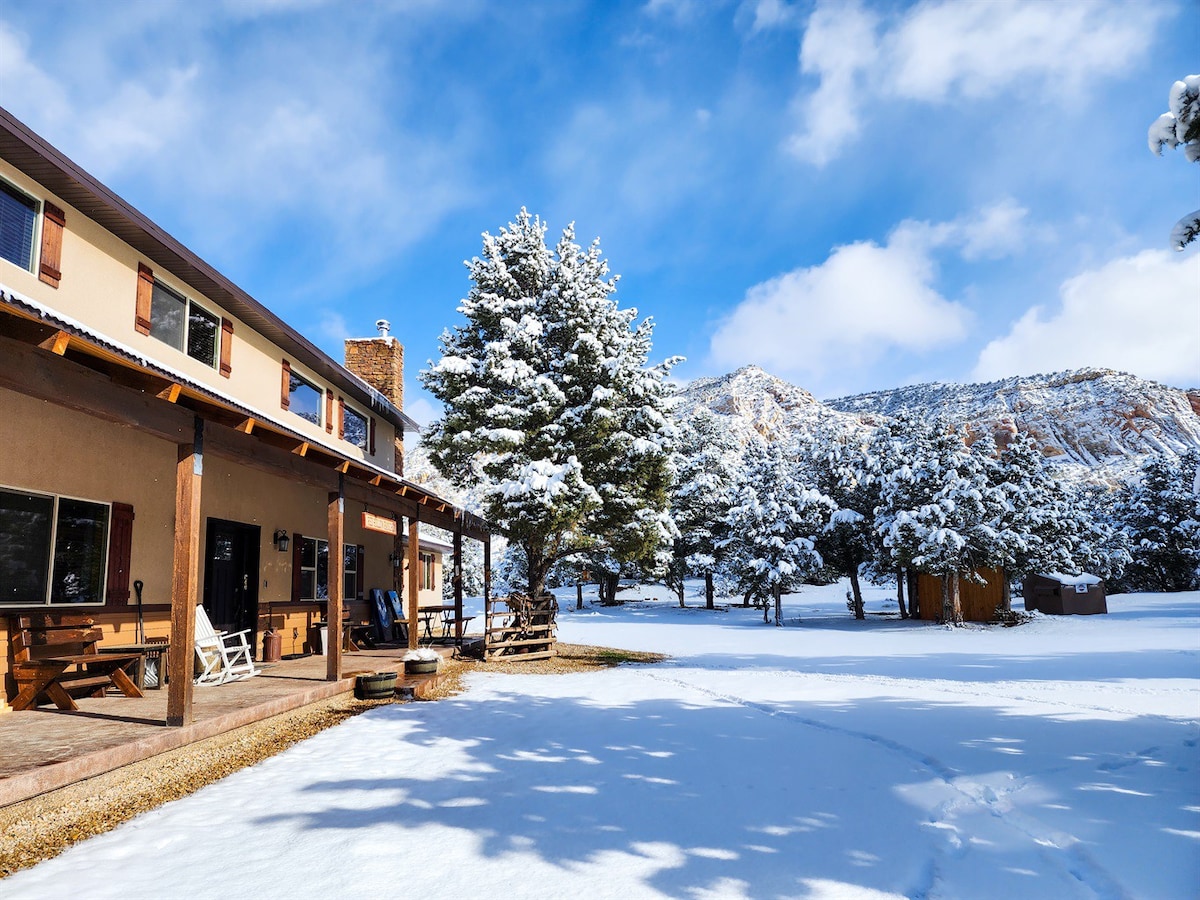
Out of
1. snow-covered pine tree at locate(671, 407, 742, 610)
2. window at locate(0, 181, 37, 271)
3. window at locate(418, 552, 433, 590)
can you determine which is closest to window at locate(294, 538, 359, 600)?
window at locate(0, 181, 37, 271)

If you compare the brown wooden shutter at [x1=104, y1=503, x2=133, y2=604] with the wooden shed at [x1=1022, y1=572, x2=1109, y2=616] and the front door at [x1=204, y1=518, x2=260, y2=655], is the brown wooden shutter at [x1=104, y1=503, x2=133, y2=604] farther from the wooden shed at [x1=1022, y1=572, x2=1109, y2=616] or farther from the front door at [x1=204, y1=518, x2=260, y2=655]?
the wooden shed at [x1=1022, y1=572, x2=1109, y2=616]

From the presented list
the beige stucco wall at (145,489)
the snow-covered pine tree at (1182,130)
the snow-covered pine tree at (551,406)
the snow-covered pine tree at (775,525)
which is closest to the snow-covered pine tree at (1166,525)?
the snow-covered pine tree at (775,525)

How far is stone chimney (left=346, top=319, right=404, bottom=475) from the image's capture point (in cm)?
1778

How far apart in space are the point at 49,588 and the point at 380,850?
592cm

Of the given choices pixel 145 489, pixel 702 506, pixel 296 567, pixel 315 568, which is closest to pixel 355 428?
pixel 315 568

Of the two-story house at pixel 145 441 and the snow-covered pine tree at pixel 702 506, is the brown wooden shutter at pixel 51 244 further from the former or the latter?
the snow-covered pine tree at pixel 702 506

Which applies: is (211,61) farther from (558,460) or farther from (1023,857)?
(1023,857)

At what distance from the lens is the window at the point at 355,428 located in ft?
51.9

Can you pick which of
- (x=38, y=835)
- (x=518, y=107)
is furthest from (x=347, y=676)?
(x=518, y=107)

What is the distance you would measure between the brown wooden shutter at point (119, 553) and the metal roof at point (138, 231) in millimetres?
3440

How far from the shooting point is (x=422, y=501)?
13.2m

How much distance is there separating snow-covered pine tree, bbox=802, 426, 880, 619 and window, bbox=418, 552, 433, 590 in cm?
1630

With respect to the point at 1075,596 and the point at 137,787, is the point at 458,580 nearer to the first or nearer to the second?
the point at 137,787

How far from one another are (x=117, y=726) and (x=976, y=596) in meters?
29.4
